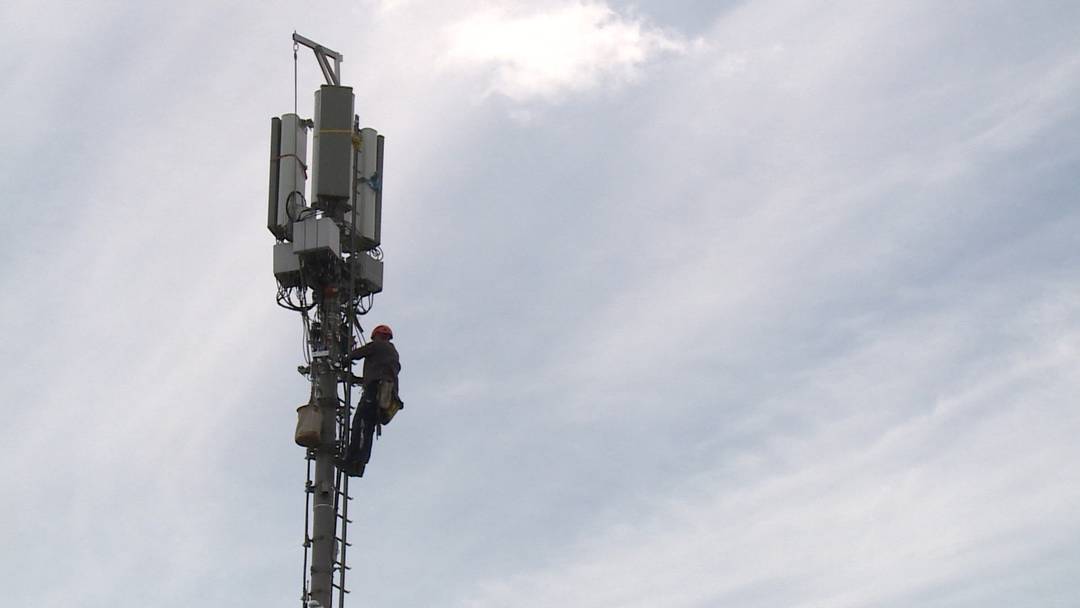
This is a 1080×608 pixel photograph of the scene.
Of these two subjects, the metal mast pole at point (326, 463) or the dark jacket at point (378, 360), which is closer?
the metal mast pole at point (326, 463)

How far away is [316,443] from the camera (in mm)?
43781

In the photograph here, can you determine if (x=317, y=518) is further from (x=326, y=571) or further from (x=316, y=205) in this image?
(x=316, y=205)

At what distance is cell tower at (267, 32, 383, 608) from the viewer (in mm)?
43844

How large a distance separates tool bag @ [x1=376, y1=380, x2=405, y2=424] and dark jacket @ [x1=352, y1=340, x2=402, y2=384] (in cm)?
18

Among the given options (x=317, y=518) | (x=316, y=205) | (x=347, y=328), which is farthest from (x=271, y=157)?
(x=317, y=518)

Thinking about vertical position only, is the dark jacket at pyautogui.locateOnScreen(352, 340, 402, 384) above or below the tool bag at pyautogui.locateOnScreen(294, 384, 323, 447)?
above

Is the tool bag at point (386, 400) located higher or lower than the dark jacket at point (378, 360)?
lower

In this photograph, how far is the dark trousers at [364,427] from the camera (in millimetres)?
44188

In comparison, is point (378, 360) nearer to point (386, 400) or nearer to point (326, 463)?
point (386, 400)

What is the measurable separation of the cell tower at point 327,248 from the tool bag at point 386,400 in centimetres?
79

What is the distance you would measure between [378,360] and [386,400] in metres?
0.98

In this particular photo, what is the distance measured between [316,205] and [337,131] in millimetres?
1936

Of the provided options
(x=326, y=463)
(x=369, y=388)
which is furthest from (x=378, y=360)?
(x=326, y=463)

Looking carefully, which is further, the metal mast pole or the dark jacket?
the dark jacket
